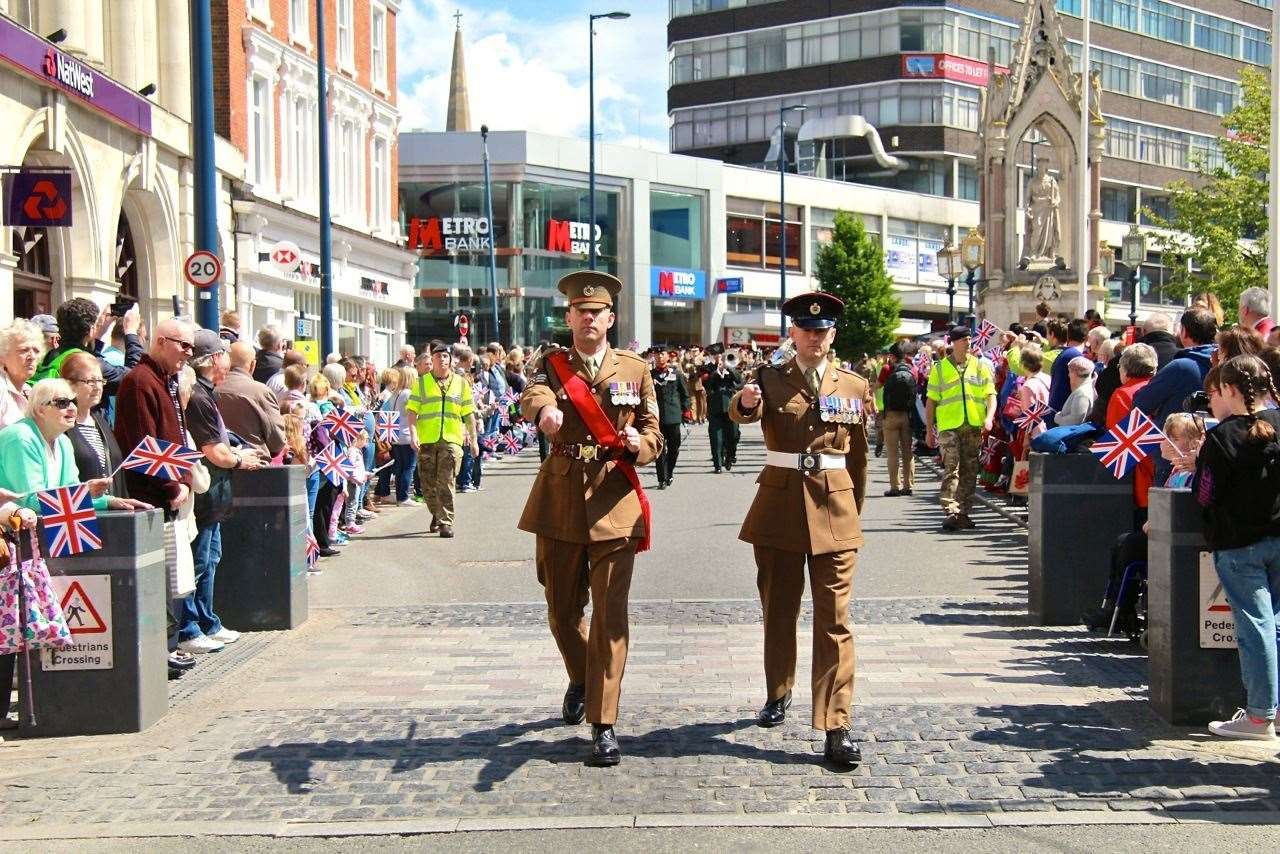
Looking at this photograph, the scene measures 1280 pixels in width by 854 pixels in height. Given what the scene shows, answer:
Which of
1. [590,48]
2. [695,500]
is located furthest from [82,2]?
[590,48]

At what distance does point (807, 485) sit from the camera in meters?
7.18

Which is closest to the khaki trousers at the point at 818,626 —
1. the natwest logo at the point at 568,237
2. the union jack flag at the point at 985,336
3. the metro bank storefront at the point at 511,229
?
the union jack flag at the point at 985,336

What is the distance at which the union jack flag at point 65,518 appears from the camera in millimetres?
7434

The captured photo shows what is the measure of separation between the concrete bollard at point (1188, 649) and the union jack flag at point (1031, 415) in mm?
7762

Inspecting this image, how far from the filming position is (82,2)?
24.0 meters

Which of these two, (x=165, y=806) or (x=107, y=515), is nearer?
(x=165, y=806)

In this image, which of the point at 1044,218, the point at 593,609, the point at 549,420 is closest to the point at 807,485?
the point at 593,609

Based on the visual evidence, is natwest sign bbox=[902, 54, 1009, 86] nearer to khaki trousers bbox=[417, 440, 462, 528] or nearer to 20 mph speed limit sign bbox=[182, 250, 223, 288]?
20 mph speed limit sign bbox=[182, 250, 223, 288]

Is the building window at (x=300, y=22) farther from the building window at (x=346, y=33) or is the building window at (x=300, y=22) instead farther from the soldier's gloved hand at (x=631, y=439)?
the soldier's gloved hand at (x=631, y=439)

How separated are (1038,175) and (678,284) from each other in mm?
32885

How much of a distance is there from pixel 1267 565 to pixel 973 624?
3.53m

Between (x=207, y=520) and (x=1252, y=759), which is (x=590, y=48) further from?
(x=1252, y=759)

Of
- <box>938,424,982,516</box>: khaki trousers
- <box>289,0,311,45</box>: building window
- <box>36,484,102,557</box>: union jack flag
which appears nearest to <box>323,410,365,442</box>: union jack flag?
<box>938,424,982,516</box>: khaki trousers

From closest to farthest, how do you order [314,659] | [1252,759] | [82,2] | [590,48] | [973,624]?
[1252,759], [314,659], [973,624], [82,2], [590,48]
